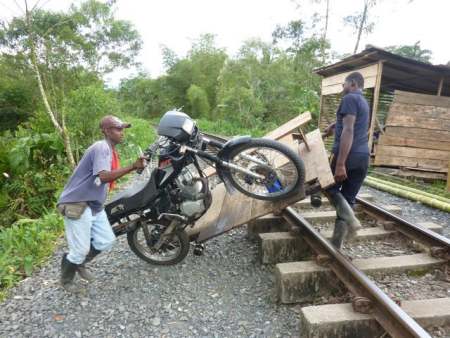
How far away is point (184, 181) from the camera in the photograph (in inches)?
146


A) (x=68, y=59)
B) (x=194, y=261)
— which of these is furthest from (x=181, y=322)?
(x=68, y=59)

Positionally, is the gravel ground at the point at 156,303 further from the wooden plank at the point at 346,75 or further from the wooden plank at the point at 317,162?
the wooden plank at the point at 346,75

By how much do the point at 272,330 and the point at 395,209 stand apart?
328 centimetres

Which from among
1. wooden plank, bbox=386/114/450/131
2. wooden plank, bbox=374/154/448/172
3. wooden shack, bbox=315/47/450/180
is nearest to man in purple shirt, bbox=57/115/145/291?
wooden shack, bbox=315/47/450/180

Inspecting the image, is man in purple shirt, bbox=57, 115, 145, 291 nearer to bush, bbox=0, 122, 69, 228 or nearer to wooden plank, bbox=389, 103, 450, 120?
bush, bbox=0, 122, 69, 228

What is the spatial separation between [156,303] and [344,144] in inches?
92.5

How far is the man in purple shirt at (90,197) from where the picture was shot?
10.2 ft

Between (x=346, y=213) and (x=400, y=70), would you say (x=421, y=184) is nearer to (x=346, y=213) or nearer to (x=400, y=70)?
(x=400, y=70)

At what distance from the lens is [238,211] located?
3787 millimetres

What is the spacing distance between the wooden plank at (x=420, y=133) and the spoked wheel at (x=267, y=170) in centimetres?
721

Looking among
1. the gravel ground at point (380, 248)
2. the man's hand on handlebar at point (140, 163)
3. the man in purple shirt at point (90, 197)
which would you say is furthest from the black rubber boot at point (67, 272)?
the gravel ground at point (380, 248)

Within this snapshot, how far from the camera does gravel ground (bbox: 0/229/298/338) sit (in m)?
2.84

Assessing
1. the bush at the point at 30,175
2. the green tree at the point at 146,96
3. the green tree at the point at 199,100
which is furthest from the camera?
the green tree at the point at 146,96

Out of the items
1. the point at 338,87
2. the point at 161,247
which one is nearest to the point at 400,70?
the point at 338,87
